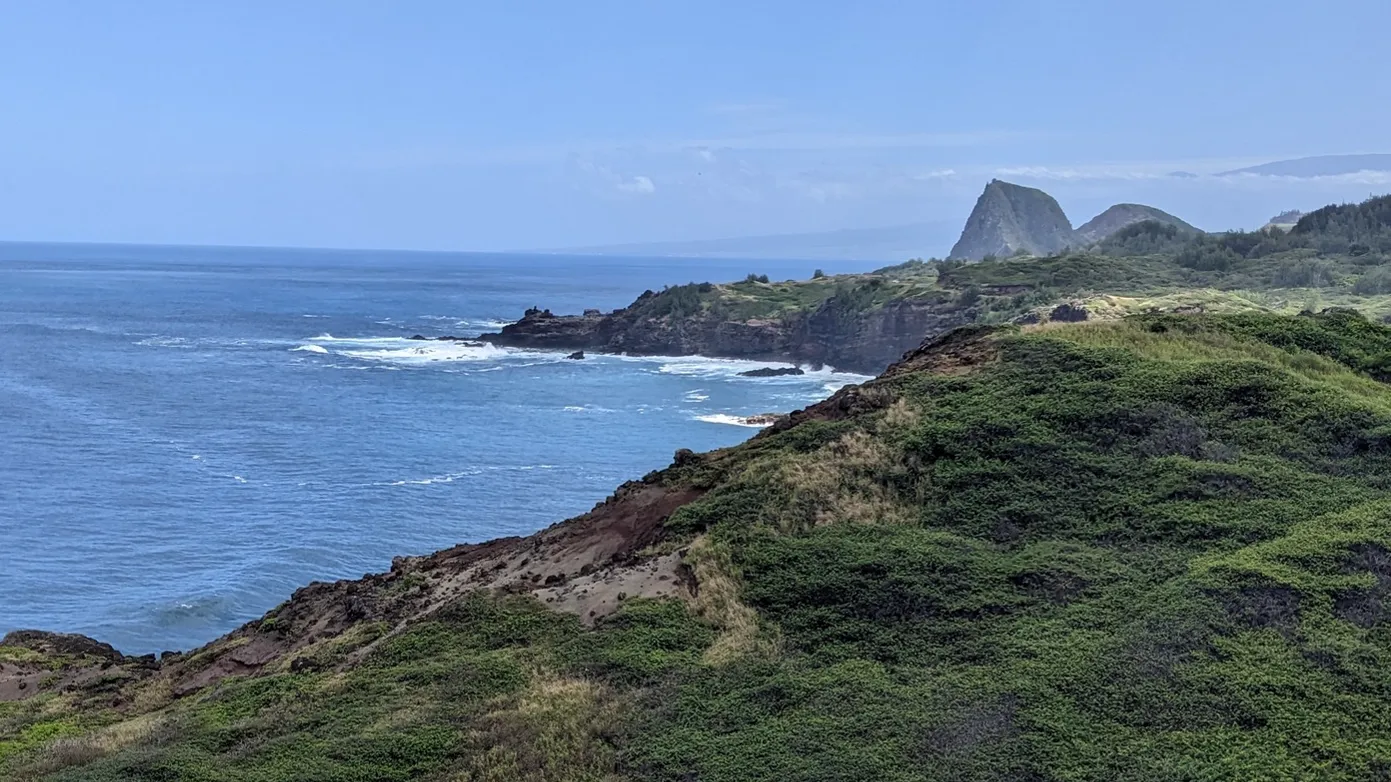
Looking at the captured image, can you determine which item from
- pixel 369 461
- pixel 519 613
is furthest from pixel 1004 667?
pixel 369 461

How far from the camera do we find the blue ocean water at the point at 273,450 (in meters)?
31.9

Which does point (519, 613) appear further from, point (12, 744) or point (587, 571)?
point (12, 744)

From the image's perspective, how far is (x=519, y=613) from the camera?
1658cm

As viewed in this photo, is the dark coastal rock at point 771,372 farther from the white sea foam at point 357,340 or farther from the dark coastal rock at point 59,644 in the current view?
the dark coastal rock at point 59,644

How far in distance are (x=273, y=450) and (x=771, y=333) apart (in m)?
50.7

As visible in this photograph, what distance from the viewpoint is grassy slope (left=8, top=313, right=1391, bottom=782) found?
12.0 metres

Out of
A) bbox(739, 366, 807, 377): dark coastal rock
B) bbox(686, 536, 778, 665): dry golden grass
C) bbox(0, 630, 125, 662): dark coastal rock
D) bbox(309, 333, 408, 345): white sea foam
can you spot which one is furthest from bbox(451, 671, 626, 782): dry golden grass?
bbox(309, 333, 408, 345): white sea foam

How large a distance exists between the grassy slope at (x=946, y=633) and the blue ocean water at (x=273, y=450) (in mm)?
14060

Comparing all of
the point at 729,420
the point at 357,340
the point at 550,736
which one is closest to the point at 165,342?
the point at 357,340

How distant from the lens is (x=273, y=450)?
159 ft

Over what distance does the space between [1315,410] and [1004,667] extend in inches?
371

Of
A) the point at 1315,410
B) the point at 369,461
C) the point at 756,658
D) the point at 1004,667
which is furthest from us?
the point at 369,461

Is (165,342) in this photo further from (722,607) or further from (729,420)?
(722,607)

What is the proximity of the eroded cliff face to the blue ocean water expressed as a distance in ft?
14.2
